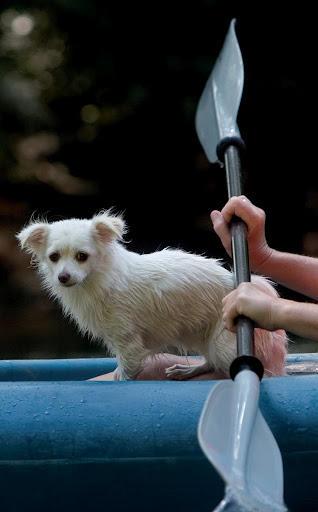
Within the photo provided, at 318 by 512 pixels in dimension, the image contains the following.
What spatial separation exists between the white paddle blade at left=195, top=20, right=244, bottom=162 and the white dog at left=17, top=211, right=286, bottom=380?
1.22 ft

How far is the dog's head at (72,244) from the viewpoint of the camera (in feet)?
4.89

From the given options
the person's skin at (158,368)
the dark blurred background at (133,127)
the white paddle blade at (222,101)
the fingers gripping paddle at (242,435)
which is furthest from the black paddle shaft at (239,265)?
the dark blurred background at (133,127)

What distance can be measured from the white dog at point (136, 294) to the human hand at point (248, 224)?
0.07 meters

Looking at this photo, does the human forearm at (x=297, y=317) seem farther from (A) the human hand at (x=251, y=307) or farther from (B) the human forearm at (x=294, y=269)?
(B) the human forearm at (x=294, y=269)

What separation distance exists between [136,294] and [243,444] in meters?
0.42

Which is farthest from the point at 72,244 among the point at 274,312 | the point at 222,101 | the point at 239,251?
the point at 222,101

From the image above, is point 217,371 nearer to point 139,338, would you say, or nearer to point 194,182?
point 139,338

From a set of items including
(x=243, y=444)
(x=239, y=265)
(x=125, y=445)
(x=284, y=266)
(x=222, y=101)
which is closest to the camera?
(x=243, y=444)

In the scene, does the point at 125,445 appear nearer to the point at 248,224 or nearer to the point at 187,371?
the point at 187,371

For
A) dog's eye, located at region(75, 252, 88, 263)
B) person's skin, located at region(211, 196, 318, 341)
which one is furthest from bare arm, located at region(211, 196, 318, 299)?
dog's eye, located at region(75, 252, 88, 263)

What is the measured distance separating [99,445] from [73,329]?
10.6 ft

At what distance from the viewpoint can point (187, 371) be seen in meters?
1.58

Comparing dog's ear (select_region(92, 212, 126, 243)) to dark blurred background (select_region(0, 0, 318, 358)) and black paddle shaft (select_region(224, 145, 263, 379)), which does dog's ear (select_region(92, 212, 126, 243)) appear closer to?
black paddle shaft (select_region(224, 145, 263, 379))

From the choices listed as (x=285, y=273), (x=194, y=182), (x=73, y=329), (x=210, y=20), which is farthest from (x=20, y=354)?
(x=285, y=273)
